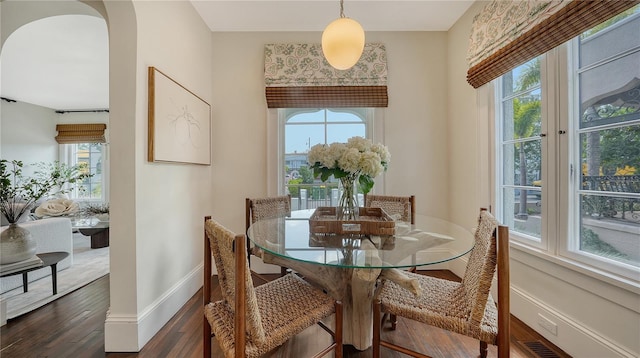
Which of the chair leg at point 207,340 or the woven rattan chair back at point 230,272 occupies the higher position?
the woven rattan chair back at point 230,272

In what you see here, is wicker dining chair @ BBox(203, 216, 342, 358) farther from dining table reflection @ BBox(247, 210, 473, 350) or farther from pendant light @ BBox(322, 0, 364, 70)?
pendant light @ BBox(322, 0, 364, 70)

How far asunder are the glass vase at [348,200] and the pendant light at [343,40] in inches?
29.9

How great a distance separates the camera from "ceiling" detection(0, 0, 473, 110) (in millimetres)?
2311

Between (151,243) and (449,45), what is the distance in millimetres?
3260

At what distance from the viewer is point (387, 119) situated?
2.76m

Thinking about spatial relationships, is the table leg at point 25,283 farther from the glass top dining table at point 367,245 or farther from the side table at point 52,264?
the glass top dining table at point 367,245

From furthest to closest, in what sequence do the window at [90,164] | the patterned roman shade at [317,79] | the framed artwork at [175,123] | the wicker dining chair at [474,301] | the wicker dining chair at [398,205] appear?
the window at [90,164] < the patterned roman shade at [317,79] < the wicker dining chair at [398,205] < the framed artwork at [175,123] < the wicker dining chair at [474,301]

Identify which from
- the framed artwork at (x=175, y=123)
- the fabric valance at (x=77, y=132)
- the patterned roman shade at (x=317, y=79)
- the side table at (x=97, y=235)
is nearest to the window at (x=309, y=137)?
the patterned roman shade at (x=317, y=79)

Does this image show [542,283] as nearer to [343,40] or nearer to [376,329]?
[376,329]

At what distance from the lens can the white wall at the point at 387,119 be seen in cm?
272

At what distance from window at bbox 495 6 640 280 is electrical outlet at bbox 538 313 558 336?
424 mm

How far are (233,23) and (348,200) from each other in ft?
7.35

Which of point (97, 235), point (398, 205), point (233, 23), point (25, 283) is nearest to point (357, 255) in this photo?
point (398, 205)

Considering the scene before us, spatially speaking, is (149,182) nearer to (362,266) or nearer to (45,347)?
(45,347)
